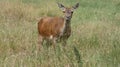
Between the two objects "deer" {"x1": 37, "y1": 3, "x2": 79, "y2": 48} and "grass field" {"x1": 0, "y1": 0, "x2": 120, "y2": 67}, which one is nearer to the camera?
"grass field" {"x1": 0, "y1": 0, "x2": 120, "y2": 67}

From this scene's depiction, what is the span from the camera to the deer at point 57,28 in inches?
386

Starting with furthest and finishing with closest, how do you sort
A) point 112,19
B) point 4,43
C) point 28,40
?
point 112,19
point 28,40
point 4,43

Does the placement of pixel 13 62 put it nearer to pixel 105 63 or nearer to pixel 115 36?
pixel 105 63

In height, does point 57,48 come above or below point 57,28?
above

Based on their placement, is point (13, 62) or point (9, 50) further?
point (9, 50)

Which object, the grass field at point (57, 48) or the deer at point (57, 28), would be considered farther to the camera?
the deer at point (57, 28)

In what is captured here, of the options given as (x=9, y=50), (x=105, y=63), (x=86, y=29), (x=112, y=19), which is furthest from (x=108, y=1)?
(x=105, y=63)

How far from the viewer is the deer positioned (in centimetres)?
980

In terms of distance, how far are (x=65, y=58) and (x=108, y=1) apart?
19.0 m

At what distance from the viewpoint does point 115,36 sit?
8773mm

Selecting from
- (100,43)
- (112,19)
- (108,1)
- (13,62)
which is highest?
(13,62)

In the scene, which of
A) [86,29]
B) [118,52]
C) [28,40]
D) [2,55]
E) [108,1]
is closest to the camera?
[118,52]

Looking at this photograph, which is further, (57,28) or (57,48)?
(57,28)

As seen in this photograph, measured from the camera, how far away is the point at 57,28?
10125mm
